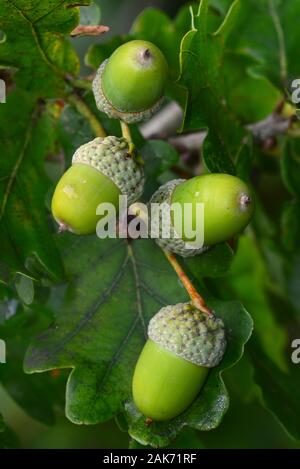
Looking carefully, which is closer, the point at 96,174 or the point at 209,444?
the point at 96,174

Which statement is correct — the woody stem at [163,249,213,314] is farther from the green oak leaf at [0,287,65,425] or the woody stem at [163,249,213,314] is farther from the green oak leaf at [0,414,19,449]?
the green oak leaf at [0,414,19,449]

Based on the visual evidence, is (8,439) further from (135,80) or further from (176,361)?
(135,80)

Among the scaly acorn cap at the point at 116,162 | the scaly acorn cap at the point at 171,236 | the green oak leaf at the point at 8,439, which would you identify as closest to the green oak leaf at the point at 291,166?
the scaly acorn cap at the point at 171,236

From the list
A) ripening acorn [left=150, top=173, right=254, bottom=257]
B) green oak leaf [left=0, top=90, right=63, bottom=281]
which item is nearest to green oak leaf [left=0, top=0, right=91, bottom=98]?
green oak leaf [left=0, top=90, right=63, bottom=281]

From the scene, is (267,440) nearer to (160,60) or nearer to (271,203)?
(271,203)

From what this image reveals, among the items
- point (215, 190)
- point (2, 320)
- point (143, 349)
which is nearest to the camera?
point (215, 190)

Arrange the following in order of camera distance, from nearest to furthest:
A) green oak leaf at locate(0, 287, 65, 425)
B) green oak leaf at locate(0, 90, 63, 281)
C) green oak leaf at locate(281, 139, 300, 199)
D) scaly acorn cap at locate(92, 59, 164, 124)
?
scaly acorn cap at locate(92, 59, 164, 124), green oak leaf at locate(0, 90, 63, 281), green oak leaf at locate(0, 287, 65, 425), green oak leaf at locate(281, 139, 300, 199)

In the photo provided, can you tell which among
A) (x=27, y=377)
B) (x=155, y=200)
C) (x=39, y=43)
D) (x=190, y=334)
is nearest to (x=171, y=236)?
(x=155, y=200)

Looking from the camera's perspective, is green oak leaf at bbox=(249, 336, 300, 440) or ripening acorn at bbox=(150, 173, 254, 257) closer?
ripening acorn at bbox=(150, 173, 254, 257)
